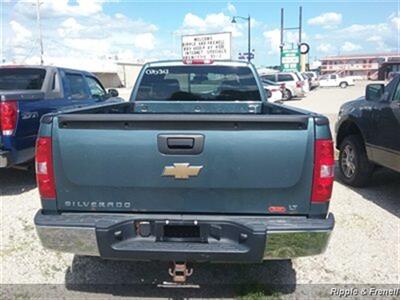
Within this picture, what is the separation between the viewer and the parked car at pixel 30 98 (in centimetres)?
566

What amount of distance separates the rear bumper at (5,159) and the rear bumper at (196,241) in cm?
305

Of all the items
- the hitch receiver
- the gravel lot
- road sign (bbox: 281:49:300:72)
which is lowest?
the gravel lot

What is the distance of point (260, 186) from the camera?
9.53 ft

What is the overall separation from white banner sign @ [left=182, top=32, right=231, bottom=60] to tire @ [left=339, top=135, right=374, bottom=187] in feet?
86.8

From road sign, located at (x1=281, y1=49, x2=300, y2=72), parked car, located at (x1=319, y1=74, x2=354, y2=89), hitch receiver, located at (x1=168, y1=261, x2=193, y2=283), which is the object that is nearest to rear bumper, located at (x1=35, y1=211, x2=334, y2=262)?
hitch receiver, located at (x1=168, y1=261, x2=193, y2=283)

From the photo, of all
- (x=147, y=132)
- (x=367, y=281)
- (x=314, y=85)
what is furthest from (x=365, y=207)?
(x=314, y=85)

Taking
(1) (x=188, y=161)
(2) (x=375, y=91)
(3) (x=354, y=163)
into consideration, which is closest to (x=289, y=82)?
(3) (x=354, y=163)

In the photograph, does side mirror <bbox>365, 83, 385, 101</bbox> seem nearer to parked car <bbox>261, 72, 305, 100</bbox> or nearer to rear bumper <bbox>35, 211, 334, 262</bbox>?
rear bumper <bbox>35, 211, 334, 262</bbox>

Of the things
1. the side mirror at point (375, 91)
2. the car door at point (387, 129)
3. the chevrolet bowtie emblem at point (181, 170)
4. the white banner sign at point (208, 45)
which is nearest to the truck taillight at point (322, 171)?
the chevrolet bowtie emblem at point (181, 170)

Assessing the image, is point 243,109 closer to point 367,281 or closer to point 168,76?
point 168,76

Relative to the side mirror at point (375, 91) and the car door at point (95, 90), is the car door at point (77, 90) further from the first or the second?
the side mirror at point (375, 91)

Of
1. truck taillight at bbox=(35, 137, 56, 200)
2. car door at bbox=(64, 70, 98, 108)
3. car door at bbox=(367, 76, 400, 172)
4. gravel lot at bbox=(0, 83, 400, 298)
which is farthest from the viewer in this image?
car door at bbox=(64, 70, 98, 108)

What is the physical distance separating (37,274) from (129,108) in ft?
7.46

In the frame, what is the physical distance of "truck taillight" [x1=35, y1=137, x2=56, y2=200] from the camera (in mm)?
2971
